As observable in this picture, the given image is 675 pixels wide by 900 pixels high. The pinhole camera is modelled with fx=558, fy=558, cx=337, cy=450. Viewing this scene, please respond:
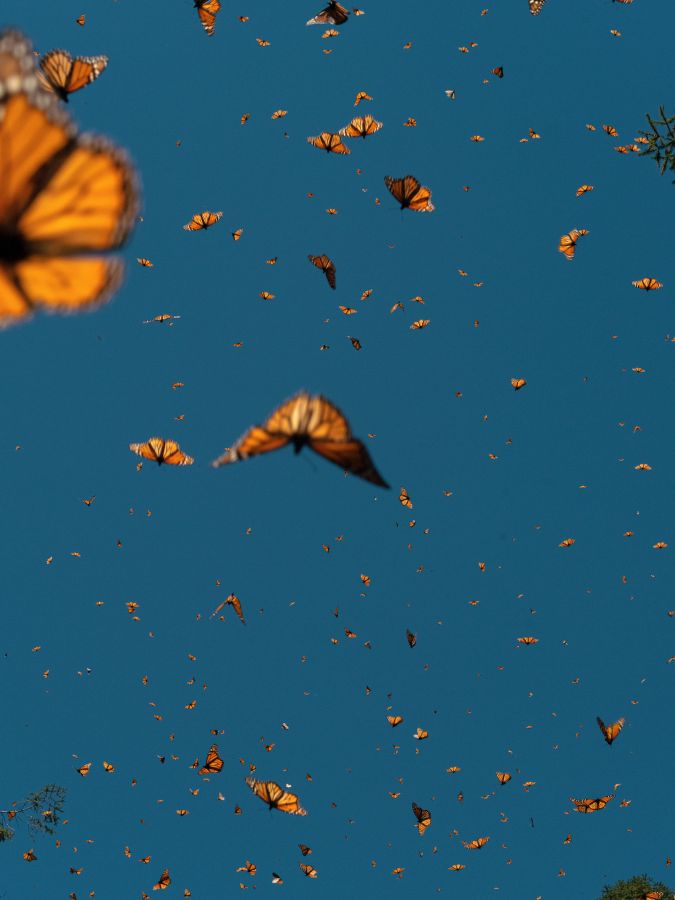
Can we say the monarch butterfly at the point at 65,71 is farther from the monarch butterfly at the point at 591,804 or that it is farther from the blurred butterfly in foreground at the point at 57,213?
the monarch butterfly at the point at 591,804

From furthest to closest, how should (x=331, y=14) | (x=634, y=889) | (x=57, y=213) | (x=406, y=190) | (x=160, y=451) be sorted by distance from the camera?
1. (x=634, y=889)
2. (x=331, y=14)
3. (x=406, y=190)
4. (x=160, y=451)
5. (x=57, y=213)

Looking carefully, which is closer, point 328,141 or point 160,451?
point 160,451

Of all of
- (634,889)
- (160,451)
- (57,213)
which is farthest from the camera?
(634,889)

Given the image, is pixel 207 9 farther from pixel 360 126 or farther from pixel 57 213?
pixel 57 213

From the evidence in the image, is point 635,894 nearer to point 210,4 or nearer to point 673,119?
point 673,119

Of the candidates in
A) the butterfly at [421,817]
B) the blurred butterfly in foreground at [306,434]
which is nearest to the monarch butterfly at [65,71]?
the blurred butterfly in foreground at [306,434]

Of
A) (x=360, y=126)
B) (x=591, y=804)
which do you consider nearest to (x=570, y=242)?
(x=360, y=126)
